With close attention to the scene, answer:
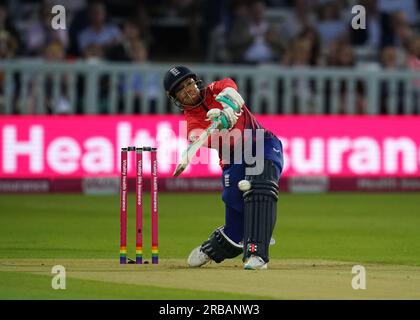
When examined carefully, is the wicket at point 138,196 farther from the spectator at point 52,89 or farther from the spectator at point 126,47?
the spectator at point 126,47

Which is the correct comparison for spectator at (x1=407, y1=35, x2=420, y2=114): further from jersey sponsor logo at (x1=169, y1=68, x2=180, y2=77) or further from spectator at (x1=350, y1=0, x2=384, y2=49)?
jersey sponsor logo at (x1=169, y1=68, x2=180, y2=77)

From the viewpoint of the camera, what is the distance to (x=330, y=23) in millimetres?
24938

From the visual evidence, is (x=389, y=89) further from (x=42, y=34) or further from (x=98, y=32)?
(x=42, y=34)

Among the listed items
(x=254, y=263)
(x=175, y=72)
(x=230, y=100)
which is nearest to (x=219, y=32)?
(x=175, y=72)

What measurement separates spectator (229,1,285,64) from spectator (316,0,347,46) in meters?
1.11

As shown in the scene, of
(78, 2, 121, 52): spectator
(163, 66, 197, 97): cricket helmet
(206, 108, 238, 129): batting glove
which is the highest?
(78, 2, 121, 52): spectator

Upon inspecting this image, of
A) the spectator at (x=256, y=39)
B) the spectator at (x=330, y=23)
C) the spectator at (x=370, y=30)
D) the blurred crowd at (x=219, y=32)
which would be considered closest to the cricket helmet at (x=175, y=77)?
the blurred crowd at (x=219, y=32)

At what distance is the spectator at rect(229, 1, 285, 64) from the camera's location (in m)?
24.0

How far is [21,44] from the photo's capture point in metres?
23.8

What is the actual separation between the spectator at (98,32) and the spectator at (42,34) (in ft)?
1.12

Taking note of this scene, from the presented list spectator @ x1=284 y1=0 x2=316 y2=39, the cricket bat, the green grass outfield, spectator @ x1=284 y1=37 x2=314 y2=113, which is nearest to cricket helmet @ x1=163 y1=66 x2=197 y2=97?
the cricket bat

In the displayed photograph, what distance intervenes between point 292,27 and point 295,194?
13.2 ft

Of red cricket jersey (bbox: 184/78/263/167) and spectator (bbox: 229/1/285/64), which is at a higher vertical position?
spectator (bbox: 229/1/285/64)

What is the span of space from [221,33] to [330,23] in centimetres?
208
